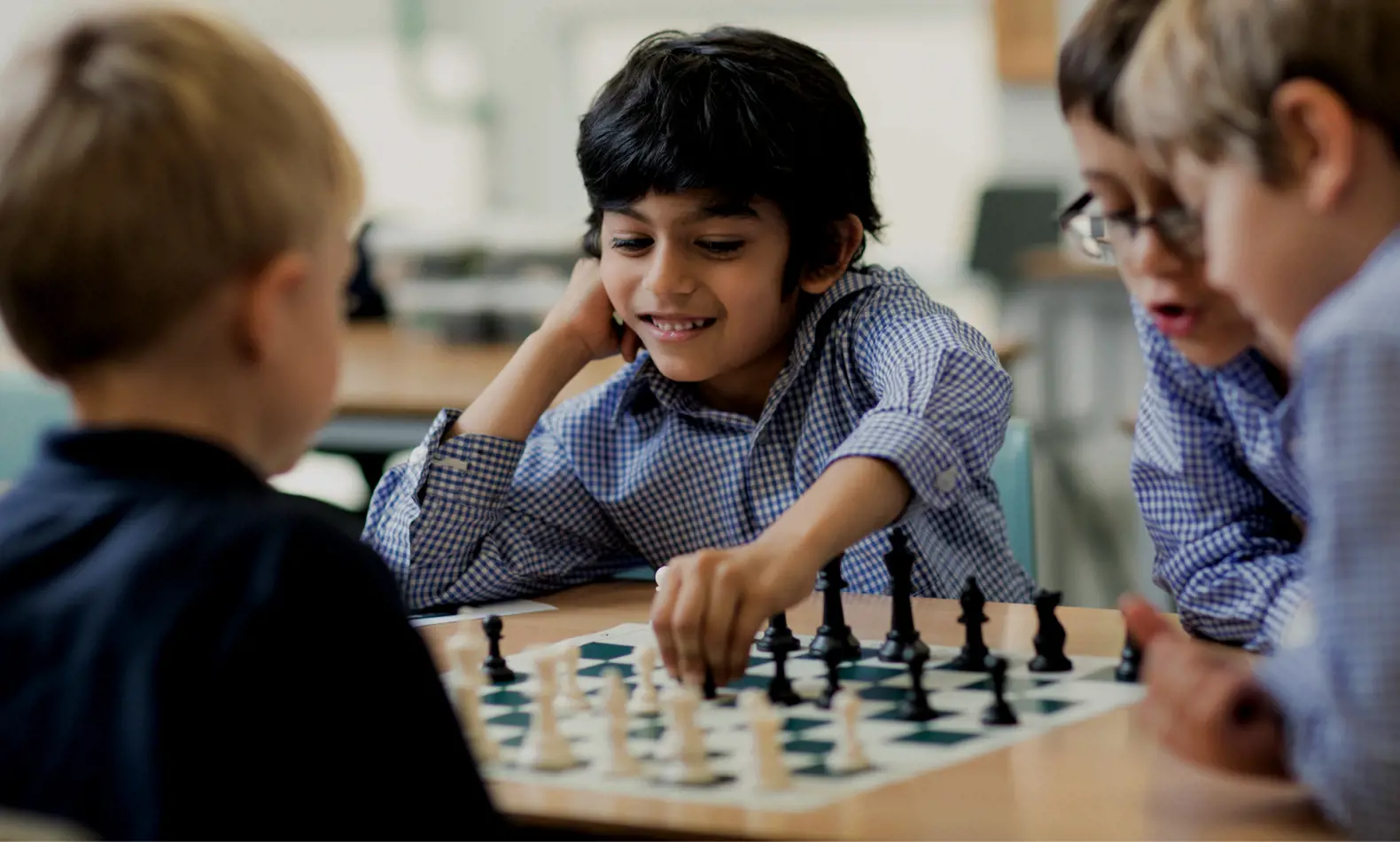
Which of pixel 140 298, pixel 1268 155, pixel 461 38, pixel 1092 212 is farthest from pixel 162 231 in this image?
pixel 461 38

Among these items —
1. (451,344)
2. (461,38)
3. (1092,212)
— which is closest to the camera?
(1092,212)

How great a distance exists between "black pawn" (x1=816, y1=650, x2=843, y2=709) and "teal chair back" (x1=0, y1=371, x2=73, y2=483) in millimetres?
1834

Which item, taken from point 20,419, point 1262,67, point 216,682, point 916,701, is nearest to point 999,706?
point 916,701

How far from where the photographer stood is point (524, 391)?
2.03m

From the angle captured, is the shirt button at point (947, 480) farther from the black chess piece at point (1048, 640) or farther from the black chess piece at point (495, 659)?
the black chess piece at point (495, 659)

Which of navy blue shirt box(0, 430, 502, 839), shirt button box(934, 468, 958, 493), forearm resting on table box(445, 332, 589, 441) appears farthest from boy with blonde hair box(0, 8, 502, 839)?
forearm resting on table box(445, 332, 589, 441)

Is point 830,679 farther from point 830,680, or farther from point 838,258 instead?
point 838,258

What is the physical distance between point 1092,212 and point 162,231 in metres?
0.92

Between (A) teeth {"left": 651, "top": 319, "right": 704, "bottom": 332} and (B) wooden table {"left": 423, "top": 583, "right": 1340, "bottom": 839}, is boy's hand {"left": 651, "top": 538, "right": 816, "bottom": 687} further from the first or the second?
(A) teeth {"left": 651, "top": 319, "right": 704, "bottom": 332}

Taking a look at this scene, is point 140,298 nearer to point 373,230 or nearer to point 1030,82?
point 373,230

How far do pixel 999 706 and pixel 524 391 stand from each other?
0.89 meters

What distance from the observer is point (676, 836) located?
3.64 ft

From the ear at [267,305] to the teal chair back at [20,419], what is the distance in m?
1.88

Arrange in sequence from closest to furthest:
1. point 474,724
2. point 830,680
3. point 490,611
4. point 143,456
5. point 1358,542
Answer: point 1358,542 < point 143,456 < point 474,724 < point 830,680 < point 490,611
